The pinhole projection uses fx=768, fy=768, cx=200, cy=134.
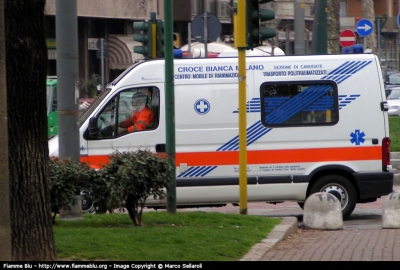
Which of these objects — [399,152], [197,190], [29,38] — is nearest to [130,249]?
[29,38]

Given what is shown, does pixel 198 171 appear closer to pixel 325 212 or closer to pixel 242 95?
pixel 242 95

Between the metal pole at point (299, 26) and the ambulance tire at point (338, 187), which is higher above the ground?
the metal pole at point (299, 26)

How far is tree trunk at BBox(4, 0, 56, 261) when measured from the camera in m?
6.61

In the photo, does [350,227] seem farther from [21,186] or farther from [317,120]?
[21,186]

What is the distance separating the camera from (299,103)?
11398mm

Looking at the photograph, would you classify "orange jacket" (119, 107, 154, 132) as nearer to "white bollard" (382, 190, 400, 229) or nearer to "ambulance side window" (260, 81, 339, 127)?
"ambulance side window" (260, 81, 339, 127)

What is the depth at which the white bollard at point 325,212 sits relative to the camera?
33.8 feet

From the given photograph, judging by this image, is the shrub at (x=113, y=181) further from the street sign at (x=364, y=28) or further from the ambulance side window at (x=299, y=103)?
the street sign at (x=364, y=28)

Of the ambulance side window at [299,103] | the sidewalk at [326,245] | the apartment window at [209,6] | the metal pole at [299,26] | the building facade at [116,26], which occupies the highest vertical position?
the apartment window at [209,6]

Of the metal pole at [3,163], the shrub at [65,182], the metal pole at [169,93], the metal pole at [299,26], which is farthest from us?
the metal pole at [299,26]

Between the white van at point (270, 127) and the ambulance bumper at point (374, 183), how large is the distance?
15mm

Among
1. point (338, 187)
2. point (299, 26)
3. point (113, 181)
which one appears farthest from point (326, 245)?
point (299, 26)

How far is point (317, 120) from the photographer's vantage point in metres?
11.4

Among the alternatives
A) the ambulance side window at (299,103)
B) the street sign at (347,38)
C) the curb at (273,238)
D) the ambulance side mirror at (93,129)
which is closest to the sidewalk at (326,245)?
the curb at (273,238)
